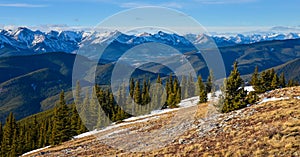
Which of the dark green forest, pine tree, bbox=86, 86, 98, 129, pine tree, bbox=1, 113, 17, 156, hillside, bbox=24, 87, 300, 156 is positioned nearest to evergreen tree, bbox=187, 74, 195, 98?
the dark green forest

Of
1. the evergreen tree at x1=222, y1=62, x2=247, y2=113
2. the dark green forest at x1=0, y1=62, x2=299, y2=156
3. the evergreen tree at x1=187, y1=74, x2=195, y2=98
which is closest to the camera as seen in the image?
the evergreen tree at x1=222, y1=62, x2=247, y2=113

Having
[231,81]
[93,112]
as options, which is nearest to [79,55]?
[231,81]

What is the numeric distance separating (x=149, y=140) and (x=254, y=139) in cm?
1436

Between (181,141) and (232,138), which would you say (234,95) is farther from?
(232,138)

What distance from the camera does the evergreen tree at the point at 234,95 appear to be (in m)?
42.6

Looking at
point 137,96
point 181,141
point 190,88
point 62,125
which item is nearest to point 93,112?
point 137,96

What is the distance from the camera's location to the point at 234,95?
145 feet

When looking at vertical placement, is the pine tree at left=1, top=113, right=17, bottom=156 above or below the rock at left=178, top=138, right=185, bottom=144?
below

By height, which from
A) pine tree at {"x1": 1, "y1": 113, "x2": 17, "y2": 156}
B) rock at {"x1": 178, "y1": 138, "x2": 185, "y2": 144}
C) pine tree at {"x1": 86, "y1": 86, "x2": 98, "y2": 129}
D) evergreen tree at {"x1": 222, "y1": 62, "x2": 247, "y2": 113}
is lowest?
pine tree at {"x1": 1, "y1": 113, "x2": 17, "y2": 156}

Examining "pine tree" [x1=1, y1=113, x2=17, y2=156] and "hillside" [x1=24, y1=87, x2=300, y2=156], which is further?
"pine tree" [x1=1, y1=113, x2=17, y2=156]

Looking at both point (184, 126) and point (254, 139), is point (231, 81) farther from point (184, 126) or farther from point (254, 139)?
point (254, 139)

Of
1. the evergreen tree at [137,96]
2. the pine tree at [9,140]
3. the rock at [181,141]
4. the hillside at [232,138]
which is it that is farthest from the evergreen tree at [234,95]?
the pine tree at [9,140]

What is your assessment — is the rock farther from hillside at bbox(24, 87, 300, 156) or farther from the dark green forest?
the dark green forest

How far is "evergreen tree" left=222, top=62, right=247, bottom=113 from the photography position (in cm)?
4262
